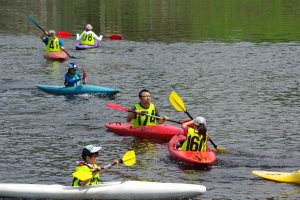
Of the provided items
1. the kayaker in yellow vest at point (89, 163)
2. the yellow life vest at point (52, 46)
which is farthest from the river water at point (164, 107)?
the kayaker in yellow vest at point (89, 163)

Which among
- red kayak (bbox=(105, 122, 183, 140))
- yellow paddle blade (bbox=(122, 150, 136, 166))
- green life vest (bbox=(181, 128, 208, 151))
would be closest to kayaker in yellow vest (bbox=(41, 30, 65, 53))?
red kayak (bbox=(105, 122, 183, 140))

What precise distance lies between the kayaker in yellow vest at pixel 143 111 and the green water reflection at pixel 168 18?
2194 cm

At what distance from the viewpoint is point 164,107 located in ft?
76.6

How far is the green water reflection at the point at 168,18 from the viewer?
43.2 meters

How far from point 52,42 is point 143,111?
15473mm

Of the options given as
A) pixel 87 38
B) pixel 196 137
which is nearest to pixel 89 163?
pixel 196 137

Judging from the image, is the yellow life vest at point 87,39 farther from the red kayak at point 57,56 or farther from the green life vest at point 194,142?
the green life vest at point 194,142

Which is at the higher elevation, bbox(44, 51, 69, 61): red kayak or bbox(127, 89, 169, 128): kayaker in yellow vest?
bbox(44, 51, 69, 61): red kayak

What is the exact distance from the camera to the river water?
621 inches

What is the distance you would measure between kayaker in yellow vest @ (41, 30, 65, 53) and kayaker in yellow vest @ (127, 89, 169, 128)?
560 inches

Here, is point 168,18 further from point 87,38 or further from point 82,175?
point 82,175

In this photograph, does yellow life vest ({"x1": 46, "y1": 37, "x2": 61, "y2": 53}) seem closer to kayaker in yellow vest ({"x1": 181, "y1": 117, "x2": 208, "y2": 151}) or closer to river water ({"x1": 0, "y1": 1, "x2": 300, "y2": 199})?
river water ({"x1": 0, "y1": 1, "x2": 300, "y2": 199})

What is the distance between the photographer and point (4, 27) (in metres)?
47.9

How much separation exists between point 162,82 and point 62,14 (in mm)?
31861
